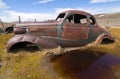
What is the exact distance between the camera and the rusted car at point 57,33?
7785mm

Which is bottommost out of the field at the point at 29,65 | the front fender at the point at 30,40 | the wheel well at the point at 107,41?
the field at the point at 29,65

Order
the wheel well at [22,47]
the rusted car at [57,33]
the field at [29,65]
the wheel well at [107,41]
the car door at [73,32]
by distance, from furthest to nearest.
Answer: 1. the wheel well at [107,41]
2. the car door at [73,32]
3. the wheel well at [22,47]
4. the rusted car at [57,33]
5. the field at [29,65]

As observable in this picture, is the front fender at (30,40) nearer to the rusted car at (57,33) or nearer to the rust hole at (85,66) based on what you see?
the rusted car at (57,33)

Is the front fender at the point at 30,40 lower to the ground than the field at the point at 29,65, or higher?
higher

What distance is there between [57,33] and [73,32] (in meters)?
0.76

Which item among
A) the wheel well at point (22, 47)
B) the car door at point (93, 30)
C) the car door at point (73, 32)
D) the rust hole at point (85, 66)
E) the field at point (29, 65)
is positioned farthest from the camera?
the car door at point (93, 30)

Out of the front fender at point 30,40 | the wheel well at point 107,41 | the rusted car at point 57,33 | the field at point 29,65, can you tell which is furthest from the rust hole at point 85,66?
the wheel well at point 107,41

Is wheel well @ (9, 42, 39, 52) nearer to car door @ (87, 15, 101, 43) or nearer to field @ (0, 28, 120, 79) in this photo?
field @ (0, 28, 120, 79)

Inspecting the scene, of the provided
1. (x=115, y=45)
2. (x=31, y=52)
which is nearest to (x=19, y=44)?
(x=31, y=52)

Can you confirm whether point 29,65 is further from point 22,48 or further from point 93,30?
point 93,30

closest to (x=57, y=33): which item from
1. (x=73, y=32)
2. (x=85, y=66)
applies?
(x=73, y=32)

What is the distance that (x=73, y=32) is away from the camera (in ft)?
28.2

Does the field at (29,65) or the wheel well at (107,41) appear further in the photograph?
the wheel well at (107,41)

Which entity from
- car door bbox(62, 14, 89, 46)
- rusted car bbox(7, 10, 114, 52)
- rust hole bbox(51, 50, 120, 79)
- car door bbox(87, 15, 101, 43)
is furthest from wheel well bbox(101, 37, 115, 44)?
rust hole bbox(51, 50, 120, 79)
